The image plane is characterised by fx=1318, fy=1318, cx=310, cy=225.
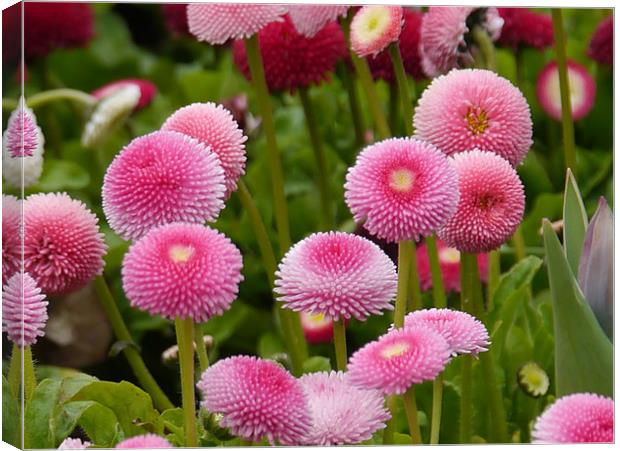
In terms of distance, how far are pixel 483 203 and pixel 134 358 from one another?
0.35m

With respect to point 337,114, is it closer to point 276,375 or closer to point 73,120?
point 73,120

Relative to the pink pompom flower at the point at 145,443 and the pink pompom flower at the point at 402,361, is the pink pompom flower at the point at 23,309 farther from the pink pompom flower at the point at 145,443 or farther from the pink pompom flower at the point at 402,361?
the pink pompom flower at the point at 402,361

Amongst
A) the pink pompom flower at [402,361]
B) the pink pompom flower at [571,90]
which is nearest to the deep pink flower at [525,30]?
the pink pompom flower at [571,90]

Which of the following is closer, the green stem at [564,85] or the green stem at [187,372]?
the green stem at [187,372]

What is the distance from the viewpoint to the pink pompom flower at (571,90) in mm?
1427

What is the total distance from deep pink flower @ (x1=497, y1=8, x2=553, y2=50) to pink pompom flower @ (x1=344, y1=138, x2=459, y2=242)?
0.41m

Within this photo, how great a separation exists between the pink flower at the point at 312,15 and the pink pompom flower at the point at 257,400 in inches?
15.9

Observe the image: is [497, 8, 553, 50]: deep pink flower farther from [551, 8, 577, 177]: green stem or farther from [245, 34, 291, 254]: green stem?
[245, 34, 291, 254]: green stem

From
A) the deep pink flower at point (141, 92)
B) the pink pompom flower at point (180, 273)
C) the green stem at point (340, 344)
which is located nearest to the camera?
the pink pompom flower at point (180, 273)

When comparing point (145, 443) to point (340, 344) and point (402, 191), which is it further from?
point (402, 191)

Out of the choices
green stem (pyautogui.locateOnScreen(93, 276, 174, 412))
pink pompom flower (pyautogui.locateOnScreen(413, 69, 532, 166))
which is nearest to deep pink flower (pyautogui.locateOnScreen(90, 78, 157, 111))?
green stem (pyautogui.locateOnScreen(93, 276, 174, 412))

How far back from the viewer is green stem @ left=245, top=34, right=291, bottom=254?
122cm

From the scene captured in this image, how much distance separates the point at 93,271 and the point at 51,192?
0.36 feet

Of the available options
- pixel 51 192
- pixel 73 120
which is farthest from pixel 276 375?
pixel 73 120
